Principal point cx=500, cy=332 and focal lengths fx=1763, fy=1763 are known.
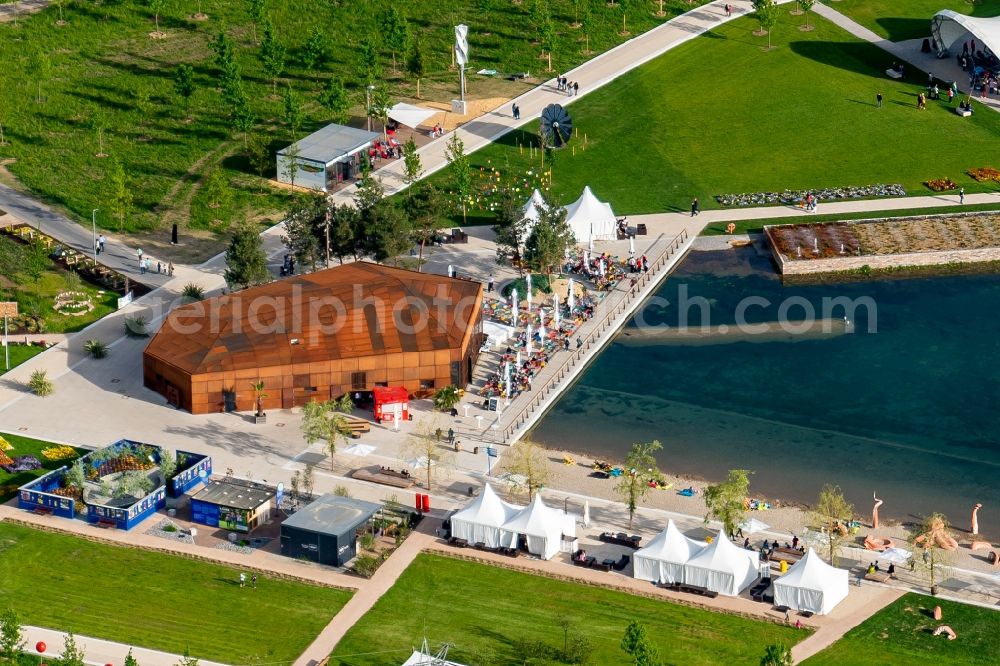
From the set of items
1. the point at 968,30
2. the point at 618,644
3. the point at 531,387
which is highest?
the point at 968,30

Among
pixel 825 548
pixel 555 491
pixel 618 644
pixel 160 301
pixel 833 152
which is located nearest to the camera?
pixel 618 644

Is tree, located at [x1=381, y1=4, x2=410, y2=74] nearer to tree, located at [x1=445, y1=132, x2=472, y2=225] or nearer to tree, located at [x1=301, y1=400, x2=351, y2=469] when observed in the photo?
tree, located at [x1=445, y1=132, x2=472, y2=225]

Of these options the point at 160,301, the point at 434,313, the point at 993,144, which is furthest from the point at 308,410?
the point at 993,144

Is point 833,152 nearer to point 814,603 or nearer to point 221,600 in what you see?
point 814,603

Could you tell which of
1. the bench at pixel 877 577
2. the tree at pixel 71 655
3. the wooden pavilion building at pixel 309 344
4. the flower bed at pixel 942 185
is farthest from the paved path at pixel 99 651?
the flower bed at pixel 942 185

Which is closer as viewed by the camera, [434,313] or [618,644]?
[618,644]

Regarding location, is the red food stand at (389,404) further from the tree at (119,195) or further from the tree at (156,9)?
the tree at (156,9)

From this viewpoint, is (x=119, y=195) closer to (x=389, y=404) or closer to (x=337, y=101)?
(x=337, y=101)
